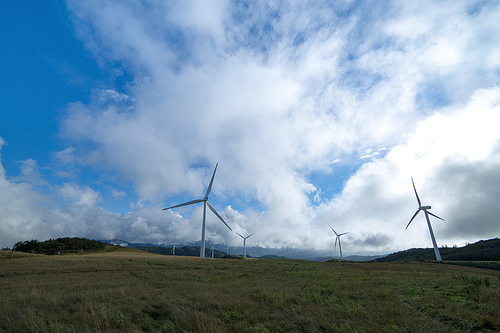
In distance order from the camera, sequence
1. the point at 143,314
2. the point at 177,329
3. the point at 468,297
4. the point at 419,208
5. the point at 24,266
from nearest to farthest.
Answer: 1. the point at 177,329
2. the point at 143,314
3. the point at 468,297
4. the point at 24,266
5. the point at 419,208

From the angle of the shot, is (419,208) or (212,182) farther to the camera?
(419,208)

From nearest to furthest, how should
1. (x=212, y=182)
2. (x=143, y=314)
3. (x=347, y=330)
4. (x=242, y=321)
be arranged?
(x=347, y=330) < (x=242, y=321) < (x=143, y=314) < (x=212, y=182)

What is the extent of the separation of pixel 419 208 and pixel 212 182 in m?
85.0

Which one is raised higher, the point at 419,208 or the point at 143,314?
the point at 419,208

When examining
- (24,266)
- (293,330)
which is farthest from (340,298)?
(24,266)

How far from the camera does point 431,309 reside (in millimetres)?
10250

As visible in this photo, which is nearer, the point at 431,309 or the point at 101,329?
the point at 101,329

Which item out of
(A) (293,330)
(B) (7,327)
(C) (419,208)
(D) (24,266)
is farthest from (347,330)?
(C) (419,208)

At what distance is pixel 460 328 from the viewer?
7.94 metres

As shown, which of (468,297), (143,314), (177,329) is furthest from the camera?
(468,297)

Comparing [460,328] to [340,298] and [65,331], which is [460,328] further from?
[65,331]

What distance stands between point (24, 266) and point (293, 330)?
38.4 meters

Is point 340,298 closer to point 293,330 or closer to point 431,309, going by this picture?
point 431,309

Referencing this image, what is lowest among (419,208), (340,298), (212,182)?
(340,298)
